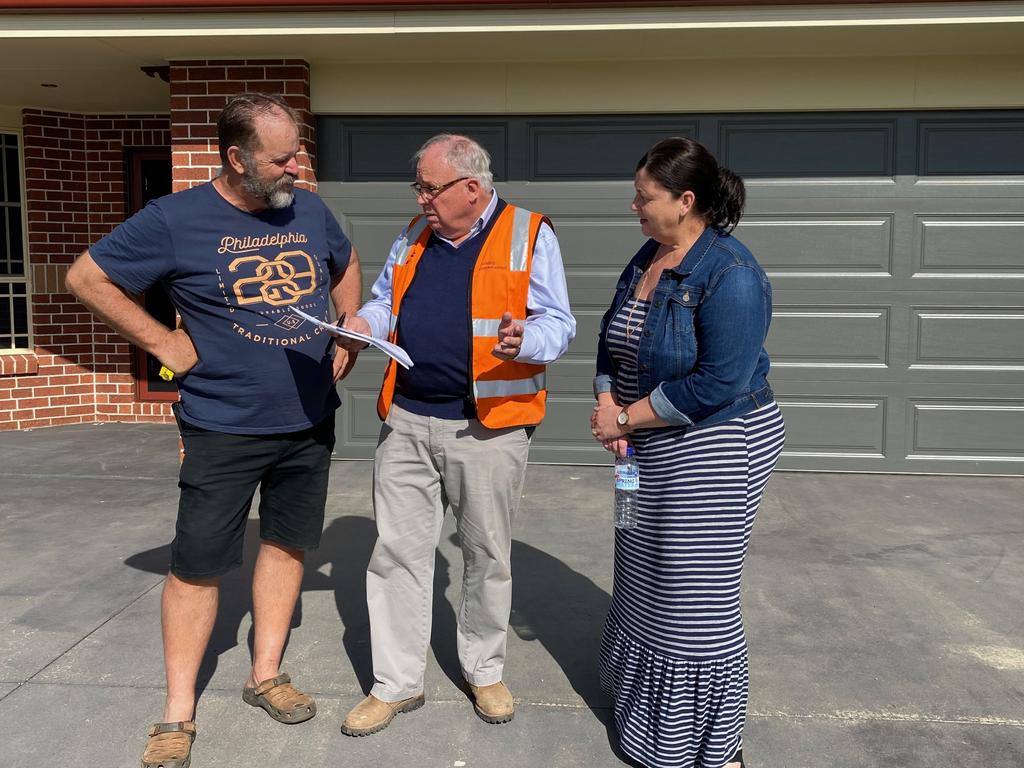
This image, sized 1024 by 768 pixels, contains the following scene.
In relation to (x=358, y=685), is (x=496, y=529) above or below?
above

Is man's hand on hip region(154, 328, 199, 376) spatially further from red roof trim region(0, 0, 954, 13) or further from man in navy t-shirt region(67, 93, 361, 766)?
red roof trim region(0, 0, 954, 13)

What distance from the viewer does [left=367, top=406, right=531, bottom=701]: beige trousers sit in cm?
312

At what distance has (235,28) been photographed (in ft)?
18.9

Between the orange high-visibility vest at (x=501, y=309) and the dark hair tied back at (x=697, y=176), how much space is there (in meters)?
0.50

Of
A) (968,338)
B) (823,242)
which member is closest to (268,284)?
(823,242)

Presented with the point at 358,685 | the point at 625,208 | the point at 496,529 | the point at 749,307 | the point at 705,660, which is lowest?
the point at 358,685

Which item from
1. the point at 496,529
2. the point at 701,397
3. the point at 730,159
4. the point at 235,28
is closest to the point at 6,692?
the point at 496,529

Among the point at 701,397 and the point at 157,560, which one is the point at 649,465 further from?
the point at 157,560

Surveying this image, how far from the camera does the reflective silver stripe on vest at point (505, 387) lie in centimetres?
303

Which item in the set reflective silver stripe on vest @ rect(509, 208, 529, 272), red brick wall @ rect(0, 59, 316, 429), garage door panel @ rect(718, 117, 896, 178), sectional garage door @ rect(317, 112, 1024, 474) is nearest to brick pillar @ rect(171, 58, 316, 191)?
sectional garage door @ rect(317, 112, 1024, 474)

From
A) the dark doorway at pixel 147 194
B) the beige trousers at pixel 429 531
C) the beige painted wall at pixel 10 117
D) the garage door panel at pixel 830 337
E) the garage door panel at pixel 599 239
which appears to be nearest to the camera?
the beige trousers at pixel 429 531

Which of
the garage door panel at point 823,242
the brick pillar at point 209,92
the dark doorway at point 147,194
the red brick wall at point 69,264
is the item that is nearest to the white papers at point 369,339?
the brick pillar at point 209,92

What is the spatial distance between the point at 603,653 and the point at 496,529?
0.57 meters

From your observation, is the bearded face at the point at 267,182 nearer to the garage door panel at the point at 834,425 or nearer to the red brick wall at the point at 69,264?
the garage door panel at the point at 834,425
